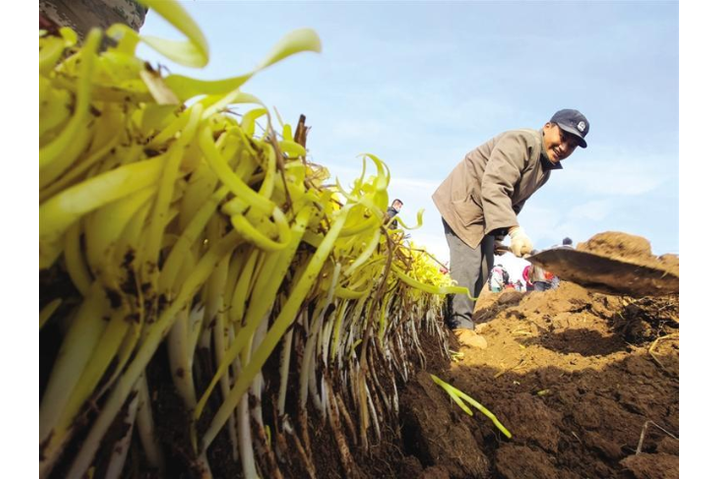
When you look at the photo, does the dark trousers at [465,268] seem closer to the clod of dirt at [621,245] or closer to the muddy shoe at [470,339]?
the muddy shoe at [470,339]

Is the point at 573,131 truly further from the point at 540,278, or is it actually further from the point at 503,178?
the point at 540,278

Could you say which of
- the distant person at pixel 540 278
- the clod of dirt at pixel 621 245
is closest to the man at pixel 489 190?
the clod of dirt at pixel 621 245

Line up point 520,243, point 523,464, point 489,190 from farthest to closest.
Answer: point 489,190 < point 520,243 < point 523,464

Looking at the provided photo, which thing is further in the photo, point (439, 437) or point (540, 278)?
point (540, 278)

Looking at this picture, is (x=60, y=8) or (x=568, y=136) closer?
(x=60, y=8)

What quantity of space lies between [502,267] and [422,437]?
17.0 meters

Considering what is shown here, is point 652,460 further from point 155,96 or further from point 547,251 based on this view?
point 155,96

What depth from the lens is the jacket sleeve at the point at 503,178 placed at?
365cm

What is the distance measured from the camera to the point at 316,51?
0.52 meters

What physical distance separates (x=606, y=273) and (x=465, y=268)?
6.35 feet

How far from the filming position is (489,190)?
12.2 feet

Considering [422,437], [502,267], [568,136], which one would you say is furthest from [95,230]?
[502,267]

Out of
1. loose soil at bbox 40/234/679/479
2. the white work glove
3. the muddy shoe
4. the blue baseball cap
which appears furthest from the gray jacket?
loose soil at bbox 40/234/679/479

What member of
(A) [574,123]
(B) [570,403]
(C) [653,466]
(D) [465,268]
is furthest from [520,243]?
(C) [653,466]
